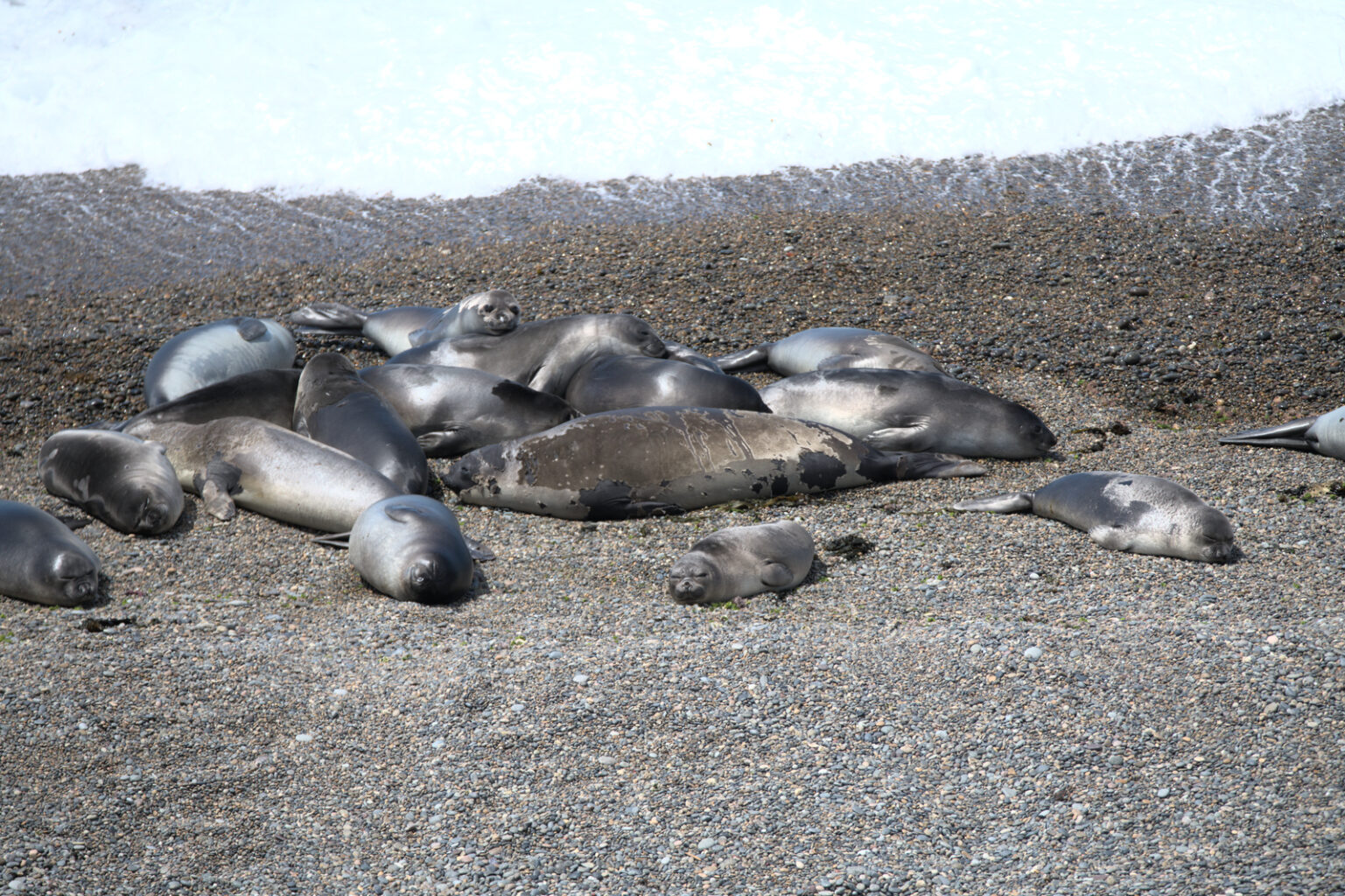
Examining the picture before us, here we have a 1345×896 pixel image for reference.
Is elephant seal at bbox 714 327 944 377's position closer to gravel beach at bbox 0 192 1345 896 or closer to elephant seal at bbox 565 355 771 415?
elephant seal at bbox 565 355 771 415

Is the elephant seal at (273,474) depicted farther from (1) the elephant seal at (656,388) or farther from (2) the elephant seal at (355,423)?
(1) the elephant seal at (656,388)

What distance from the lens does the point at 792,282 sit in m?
8.17

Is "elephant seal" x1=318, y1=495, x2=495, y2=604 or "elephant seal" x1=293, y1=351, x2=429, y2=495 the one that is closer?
"elephant seal" x1=318, y1=495, x2=495, y2=604

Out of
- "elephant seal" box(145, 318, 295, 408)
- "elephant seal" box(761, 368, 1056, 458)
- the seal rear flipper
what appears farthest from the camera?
"elephant seal" box(145, 318, 295, 408)

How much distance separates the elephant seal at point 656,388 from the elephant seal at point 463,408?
0.24 meters

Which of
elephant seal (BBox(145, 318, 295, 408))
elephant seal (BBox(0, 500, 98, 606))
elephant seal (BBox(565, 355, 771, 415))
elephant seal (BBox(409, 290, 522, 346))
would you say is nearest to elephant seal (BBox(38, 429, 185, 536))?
elephant seal (BBox(0, 500, 98, 606))

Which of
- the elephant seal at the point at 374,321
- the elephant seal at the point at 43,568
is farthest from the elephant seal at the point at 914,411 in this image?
the elephant seal at the point at 43,568

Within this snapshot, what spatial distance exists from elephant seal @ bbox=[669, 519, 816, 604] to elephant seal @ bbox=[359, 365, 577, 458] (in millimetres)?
1710

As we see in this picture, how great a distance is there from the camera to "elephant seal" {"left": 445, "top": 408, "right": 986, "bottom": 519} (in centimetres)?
Answer: 523

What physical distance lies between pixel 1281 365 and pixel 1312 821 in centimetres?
506

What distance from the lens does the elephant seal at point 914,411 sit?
5.96m

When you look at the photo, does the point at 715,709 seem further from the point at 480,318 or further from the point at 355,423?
the point at 480,318

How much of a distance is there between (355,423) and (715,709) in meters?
2.90

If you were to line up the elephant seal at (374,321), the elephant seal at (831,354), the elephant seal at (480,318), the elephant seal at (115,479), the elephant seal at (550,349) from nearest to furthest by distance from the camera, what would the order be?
the elephant seal at (115,479), the elephant seal at (550,349), the elephant seal at (831,354), the elephant seal at (480,318), the elephant seal at (374,321)
